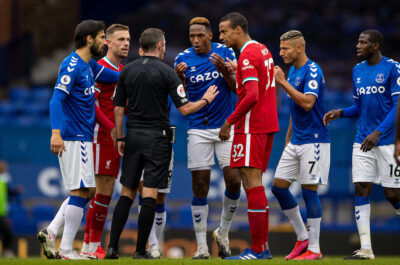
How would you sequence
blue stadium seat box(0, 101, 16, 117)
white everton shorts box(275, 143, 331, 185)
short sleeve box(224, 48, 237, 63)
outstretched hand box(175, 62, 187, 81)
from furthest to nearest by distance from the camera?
1. blue stadium seat box(0, 101, 16, 117)
2. short sleeve box(224, 48, 237, 63)
3. outstretched hand box(175, 62, 187, 81)
4. white everton shorts box(275, 143, 331, 185)

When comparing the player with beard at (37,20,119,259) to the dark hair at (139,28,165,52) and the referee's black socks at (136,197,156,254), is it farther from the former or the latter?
the referee's black socks at (136,197,156,254)

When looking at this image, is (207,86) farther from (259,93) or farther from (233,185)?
(233,185)

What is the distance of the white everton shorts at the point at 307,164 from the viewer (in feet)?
25.9

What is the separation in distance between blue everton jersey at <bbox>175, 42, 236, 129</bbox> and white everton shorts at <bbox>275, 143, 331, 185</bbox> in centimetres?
94

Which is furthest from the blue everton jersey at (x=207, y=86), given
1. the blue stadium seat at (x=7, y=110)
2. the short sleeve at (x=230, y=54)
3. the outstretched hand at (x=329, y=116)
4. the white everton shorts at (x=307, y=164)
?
the blue stadium seat at (x=7, y=110)

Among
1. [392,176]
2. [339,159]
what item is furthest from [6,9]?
[392,176]

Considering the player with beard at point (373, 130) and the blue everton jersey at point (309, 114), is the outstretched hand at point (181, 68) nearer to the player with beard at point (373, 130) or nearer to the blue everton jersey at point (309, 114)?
the blue everton jersey at point (309, 114)

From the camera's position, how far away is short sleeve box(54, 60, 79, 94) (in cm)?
728

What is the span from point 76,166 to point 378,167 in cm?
335

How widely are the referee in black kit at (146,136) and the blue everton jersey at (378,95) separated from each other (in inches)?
79.0

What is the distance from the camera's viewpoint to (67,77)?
7.30 metres

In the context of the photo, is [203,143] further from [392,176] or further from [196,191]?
[392,176]

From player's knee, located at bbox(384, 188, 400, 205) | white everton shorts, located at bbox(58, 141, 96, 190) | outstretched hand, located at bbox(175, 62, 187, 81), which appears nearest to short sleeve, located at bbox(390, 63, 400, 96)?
player's knee, located at bbox(384, 188, 400, 205)

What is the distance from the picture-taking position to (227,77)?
8258 mm
